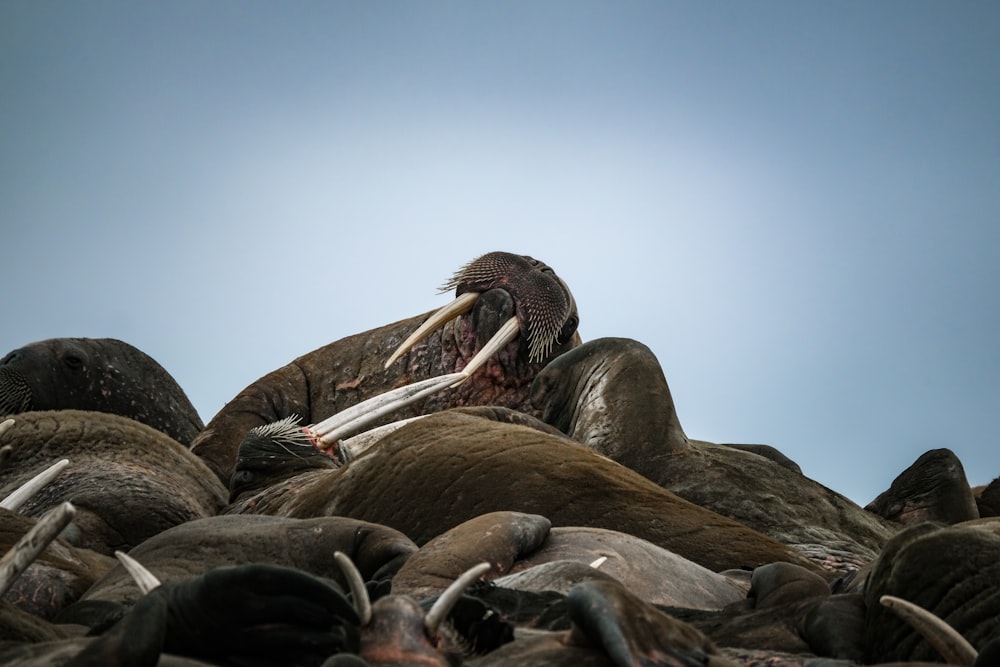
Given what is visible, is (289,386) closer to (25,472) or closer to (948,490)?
(25,472)

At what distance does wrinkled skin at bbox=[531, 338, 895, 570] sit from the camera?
6.64m

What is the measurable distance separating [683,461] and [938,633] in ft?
13.1

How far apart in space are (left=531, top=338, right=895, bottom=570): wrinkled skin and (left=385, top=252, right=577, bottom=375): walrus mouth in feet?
5.54

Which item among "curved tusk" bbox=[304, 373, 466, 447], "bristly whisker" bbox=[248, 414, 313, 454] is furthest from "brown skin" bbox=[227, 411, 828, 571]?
"curved tusk" bbox=[304, 373, 466, 447]

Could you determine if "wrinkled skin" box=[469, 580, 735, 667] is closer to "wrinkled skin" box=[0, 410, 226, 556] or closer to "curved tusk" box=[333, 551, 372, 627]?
"curved tusk" box=[333, 551, 372, 627]

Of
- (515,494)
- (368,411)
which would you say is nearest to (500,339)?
(368,411)

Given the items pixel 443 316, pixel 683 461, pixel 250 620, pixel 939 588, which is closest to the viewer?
pixel 250 620

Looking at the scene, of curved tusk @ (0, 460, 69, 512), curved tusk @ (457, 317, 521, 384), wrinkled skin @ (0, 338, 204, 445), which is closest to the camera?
curved tusk @ (0, 460, 69, 512)

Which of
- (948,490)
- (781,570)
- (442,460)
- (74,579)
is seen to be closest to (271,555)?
(74,579)

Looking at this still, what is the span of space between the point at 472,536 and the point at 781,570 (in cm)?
109

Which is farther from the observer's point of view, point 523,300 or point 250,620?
point 523,300

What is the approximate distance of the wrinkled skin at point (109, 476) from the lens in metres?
6.66

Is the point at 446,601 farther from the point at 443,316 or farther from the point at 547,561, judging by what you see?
the point at 443,316

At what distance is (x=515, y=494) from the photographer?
5.61 meters
